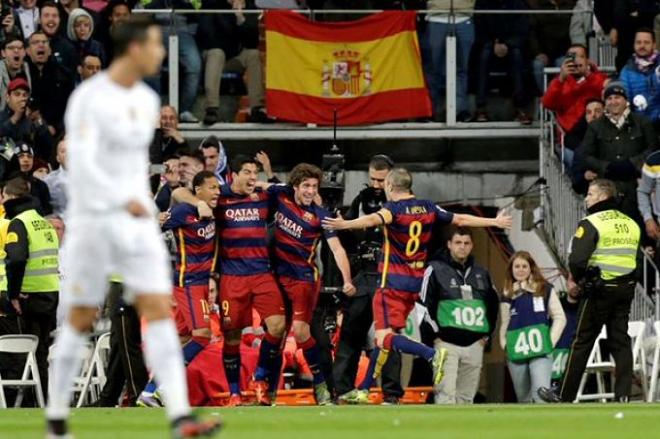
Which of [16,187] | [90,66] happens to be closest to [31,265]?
[16,187]

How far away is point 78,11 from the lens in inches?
927

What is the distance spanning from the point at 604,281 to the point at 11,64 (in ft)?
26.9

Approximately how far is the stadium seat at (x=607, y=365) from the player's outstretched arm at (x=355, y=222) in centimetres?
319

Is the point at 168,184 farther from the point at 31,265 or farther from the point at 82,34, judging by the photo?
the point at 82,34

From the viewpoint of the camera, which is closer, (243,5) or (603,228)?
(603,228)

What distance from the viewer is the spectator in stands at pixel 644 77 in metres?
22.1

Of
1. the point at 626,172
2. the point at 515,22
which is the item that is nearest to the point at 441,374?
the point at 626,172

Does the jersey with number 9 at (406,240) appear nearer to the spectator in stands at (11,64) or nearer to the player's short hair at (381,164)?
the player's short hair at (381,164)

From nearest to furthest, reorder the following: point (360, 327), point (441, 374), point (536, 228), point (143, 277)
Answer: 1. point (143, 277)
2. point (441, 374)
3. point (360, 327)
4. point (536, 228)

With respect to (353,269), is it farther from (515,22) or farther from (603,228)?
(515,22)

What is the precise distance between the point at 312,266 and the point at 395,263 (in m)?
0.84

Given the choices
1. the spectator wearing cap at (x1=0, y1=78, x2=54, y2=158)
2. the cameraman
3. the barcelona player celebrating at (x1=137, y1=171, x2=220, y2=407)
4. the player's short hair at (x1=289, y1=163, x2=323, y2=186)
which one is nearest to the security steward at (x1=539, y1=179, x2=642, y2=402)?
the cameraman

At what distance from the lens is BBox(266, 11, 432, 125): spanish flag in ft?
78.4

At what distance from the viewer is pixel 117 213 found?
10.1m
